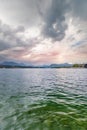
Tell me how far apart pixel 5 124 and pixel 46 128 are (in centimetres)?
340

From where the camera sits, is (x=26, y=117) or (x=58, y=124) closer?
(x=58, y=124)

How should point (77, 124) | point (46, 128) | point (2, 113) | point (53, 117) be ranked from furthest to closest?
1. point (2, 113)
2. point (53, 117)
3. point (77, 124)
4. point (46, 128)

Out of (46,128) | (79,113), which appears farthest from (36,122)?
(79,113)

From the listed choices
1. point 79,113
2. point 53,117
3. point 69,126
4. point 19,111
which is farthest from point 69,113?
point 19,111

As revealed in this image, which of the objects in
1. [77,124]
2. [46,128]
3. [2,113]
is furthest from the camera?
[2,113]

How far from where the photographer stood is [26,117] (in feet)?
42.2

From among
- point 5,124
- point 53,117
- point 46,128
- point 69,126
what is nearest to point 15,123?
point 5,124

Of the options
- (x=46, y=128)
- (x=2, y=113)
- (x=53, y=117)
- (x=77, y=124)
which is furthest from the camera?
(x=2, y=113)

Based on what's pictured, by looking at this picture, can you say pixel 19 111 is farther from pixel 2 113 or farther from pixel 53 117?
pixel 53 117

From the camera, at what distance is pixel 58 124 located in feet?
36.4

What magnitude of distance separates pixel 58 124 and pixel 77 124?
62.9 inches

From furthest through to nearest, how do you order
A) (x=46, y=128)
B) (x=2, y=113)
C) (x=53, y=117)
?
1. (x=2, y=113)
2. (x=53, y=117)
3. (x=46, y=128)

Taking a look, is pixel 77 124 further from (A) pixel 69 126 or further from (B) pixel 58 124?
(B) pixel 58 124

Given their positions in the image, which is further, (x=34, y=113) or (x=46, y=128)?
(x=34, y=113)
